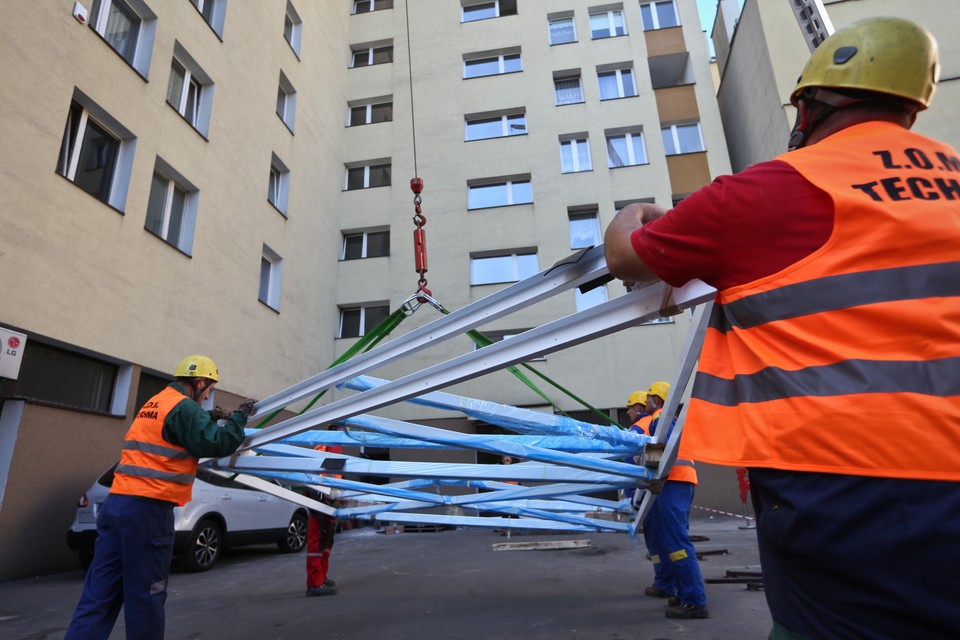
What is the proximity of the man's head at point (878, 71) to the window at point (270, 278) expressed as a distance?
1430cm

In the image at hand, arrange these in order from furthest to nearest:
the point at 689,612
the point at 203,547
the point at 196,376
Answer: the point at 203,547 < the point at 689,612 < the point at 196,376

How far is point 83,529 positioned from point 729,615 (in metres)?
7.45

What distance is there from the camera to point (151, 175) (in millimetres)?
10508

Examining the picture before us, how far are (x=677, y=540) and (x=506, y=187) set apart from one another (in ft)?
48.8

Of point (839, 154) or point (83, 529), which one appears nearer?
point (839, 154)

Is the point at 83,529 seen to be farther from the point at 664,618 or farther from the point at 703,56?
the point at 703,56

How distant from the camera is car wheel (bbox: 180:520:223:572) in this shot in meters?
7.98

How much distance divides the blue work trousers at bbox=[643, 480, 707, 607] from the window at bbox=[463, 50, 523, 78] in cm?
1753

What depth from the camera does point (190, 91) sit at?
480 inches

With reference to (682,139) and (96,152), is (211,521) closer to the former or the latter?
(96,152)

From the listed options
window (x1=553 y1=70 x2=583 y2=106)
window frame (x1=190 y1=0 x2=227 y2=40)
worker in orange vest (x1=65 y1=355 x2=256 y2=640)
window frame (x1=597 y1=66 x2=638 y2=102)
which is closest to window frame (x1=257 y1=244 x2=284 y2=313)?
window frame (x1=190 y1=0 x2=227 y2=40)

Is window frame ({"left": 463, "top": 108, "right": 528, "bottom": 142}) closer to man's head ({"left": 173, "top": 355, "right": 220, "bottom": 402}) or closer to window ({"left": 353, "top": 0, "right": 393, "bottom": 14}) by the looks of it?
window ({"left": 353, "top": 0, "right": 393, "bottom": 14})

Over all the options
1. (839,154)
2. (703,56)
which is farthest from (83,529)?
(703,56)

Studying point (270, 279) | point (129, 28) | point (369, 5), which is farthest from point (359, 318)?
point (369, 5)
